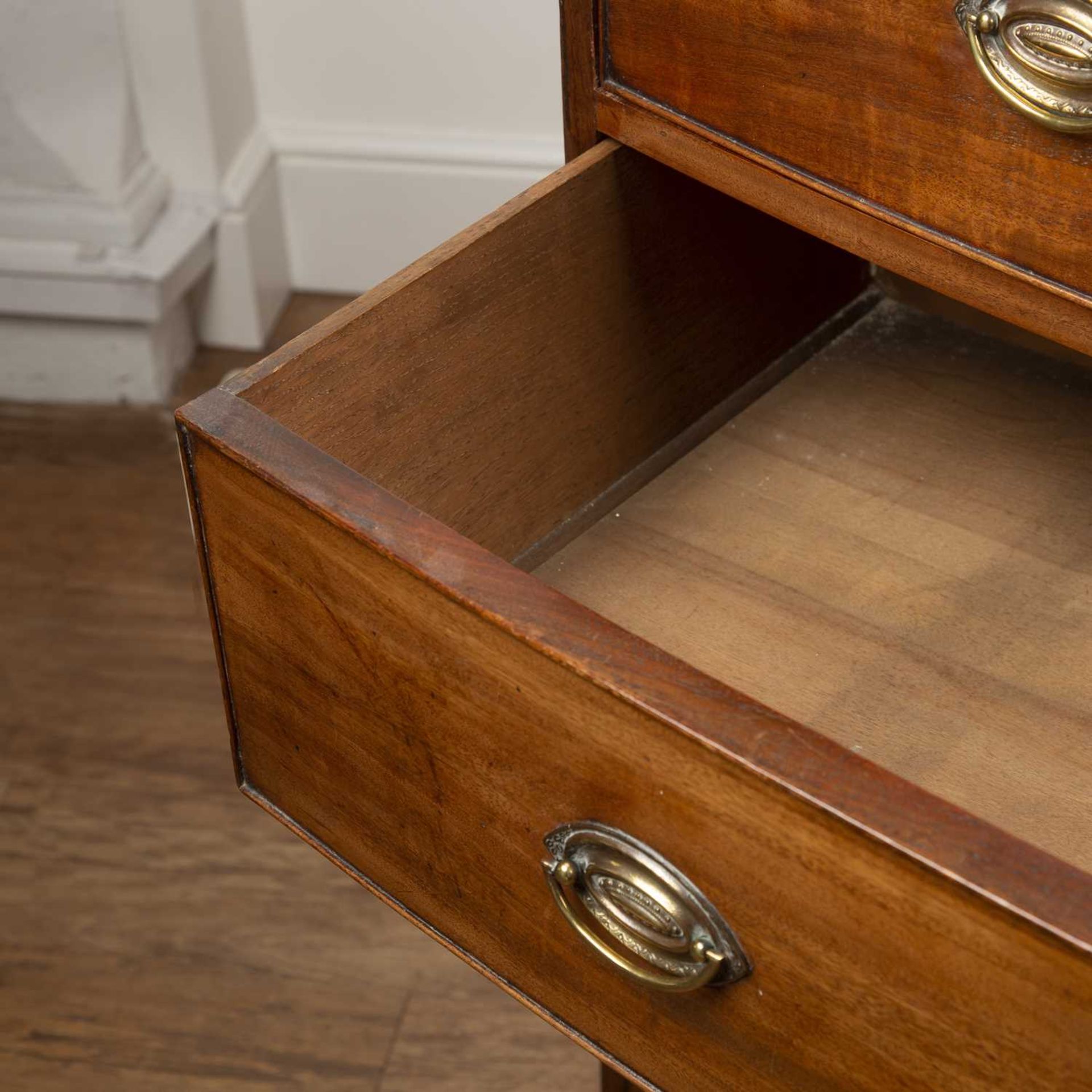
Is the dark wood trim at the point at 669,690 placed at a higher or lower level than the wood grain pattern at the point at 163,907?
higher

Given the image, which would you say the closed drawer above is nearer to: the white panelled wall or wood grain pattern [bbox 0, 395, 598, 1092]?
wood grain pattern [bbox 0, 395, 598, 1092]

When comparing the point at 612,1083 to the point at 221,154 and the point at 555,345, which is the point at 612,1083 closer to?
the point at 555,345

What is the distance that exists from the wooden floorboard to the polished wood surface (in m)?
0.53

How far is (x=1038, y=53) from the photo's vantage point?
1.56 feet

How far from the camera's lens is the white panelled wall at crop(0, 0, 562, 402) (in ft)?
4.63

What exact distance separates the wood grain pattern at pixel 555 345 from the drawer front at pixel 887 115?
0.08 meters

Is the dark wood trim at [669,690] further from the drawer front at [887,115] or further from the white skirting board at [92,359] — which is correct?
the white skirting board at [92,359]

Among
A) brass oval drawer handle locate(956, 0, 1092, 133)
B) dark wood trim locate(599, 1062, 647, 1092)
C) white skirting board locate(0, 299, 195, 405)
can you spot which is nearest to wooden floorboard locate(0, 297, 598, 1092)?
white skirting board locate(0, 299, 195, 405)

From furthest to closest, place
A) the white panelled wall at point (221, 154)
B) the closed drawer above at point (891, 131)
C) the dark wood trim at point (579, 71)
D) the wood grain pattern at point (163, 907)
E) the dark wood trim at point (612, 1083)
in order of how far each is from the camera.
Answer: the white panelled wall at point (221, 154) < the wood grain pattern at point (163, 907) < the dark wood trim at point (612, 1083) < the dark wood trim at point (579, 71) < the closed drawer above at point (891, 131)

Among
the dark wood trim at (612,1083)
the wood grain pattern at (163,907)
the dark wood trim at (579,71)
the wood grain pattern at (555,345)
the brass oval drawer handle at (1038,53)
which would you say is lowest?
the wood grain pattern at (163,907)

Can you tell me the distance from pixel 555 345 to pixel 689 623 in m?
0.13

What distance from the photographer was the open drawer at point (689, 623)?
0.42 metres

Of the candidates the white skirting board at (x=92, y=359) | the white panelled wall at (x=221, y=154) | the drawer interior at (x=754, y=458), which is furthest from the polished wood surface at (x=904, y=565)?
the white skirting board at (x=92, y=359)

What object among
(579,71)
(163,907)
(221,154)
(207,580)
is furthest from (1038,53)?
(221,154)
